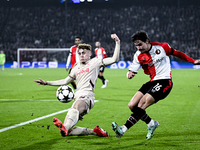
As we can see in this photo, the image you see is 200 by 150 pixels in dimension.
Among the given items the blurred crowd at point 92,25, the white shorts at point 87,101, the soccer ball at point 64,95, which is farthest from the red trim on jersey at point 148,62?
the blurred crowd at point 92,25

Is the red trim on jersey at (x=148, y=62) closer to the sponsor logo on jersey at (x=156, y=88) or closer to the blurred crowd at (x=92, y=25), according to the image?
the sponsor logo on jersey at (x=156, y=88)

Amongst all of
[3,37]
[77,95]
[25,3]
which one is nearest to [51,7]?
[25,3]

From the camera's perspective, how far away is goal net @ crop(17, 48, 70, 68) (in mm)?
35844

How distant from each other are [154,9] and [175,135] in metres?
39.0

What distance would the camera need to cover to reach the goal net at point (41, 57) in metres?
35.8

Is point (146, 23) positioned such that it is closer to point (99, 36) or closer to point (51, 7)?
point (99, 36)

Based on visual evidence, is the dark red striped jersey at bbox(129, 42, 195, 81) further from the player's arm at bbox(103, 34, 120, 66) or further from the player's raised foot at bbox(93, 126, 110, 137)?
the player's raised foot at bbox(93, 126, 110, 137)

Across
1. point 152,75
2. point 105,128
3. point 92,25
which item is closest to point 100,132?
point 105,128

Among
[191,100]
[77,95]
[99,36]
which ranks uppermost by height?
[99,36]

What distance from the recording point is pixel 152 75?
16.4 ft

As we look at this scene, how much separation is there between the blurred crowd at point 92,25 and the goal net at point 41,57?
1131 mm

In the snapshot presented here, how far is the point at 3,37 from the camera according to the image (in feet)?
133

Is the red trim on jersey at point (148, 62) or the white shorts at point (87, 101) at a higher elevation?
the red trim on jersey at point (148, 62)

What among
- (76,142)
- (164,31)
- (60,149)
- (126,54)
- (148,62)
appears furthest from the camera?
(164,31)
